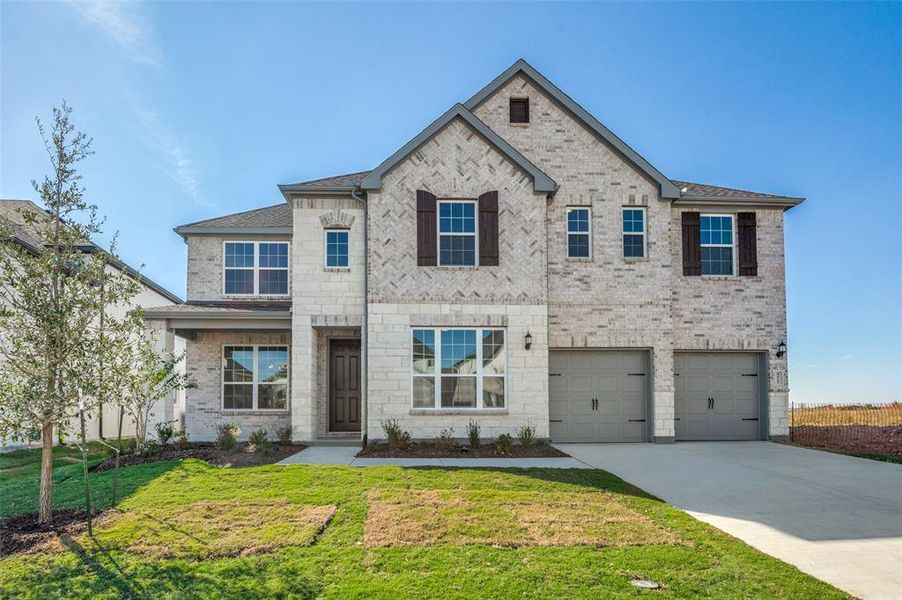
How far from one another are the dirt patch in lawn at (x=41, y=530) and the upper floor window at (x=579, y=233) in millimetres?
11289

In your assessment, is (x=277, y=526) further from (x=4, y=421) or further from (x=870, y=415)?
(x=870, y=415)

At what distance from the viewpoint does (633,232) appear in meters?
14.9

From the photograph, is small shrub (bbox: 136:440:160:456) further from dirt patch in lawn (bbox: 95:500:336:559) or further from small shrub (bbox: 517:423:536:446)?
small shrub (bbox: 517:423:536:446)

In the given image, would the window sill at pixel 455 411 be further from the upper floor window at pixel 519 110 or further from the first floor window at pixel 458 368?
the upper floor window at pixel 519 110

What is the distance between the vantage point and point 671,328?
14.8 meters

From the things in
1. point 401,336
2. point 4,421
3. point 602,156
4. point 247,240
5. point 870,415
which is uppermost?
point 602,156

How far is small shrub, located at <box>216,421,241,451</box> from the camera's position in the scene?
43.9 ft

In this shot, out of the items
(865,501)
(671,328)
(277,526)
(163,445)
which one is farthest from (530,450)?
(163,445)

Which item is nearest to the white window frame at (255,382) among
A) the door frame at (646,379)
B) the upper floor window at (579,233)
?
the door frame at (646,379)

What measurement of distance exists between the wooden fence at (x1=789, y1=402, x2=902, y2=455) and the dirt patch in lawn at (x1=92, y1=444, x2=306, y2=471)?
1314 cm

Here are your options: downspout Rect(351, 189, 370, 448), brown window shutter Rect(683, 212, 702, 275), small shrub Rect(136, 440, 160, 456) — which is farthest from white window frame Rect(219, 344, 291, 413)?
brown window shutter Rect(683, 212, 702, 275)

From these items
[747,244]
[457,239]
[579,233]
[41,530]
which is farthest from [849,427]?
[41,530]

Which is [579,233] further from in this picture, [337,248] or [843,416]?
[843,416]

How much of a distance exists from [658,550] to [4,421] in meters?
7.73
